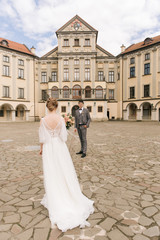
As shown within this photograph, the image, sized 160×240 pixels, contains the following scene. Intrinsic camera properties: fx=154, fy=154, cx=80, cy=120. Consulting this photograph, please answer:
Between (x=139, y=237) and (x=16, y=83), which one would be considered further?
(x=16, y=83)

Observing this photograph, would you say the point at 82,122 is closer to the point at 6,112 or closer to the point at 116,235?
the point at 116,235

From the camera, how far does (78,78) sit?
34.1 metres

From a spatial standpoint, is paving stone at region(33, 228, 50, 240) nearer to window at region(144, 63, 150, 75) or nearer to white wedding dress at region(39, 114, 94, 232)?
white wedding dress at region(39, 114, 94, 232)

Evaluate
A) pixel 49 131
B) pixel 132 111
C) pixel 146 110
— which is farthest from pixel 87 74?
pixel 49 131

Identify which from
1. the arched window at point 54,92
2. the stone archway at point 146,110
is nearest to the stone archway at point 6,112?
the arched window at point 54,92

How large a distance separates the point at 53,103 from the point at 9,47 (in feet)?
115

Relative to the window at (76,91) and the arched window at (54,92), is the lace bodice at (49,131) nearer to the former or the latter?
the window at (76,91)

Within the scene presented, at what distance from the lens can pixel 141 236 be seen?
6.75 ft

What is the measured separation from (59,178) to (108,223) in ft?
3.27

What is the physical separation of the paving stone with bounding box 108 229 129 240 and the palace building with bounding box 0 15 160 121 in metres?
30.8

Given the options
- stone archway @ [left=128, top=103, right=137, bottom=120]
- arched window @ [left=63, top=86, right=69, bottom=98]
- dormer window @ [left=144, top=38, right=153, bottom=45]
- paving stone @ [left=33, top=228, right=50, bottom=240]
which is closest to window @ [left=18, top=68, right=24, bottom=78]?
arched window @ [left=63, top=86, right=69, bottom=98]

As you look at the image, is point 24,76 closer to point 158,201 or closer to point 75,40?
point 75,40

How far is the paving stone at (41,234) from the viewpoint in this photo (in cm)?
204

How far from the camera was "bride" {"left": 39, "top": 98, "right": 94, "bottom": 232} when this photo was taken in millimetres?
2488
